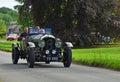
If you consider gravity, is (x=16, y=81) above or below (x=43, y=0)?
below

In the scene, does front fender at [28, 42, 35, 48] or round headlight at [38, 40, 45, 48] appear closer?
front fender at [28, 42, 35, 48]

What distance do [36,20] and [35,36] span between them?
29905mm

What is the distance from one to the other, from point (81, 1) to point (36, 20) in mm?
5830

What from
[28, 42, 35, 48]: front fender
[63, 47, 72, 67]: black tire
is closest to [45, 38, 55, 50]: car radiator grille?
[63, 47, 72, 67]: black tire

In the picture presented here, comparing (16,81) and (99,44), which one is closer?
(16,81)

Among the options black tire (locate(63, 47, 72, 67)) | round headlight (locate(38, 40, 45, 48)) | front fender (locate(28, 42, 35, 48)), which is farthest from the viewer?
round headlight (locate(38, 40, 45, 48))

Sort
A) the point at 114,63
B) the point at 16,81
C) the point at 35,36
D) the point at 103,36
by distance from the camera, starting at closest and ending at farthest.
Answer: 1. the point at 16,81
2. the point at 114,63
3. the point at 35,36
4. the point at 103,36

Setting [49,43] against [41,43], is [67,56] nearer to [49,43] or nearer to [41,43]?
[49,43]

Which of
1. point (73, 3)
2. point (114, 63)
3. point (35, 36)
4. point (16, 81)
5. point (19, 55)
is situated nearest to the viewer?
point (16, 81)

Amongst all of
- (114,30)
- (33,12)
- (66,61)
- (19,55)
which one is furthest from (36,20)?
(66,61)

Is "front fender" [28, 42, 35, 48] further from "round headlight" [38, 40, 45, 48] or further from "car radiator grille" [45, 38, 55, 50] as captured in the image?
"car radiator grille" [45, 38, 55, 50]

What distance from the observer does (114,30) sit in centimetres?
5456

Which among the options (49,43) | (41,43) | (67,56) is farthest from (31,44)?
(67,56)

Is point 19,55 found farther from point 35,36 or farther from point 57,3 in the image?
point 57,3
